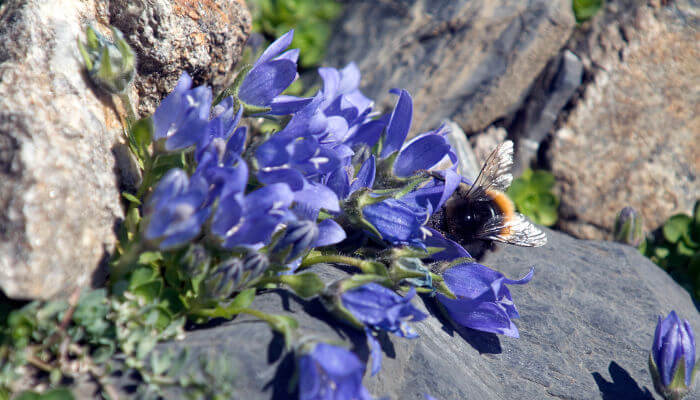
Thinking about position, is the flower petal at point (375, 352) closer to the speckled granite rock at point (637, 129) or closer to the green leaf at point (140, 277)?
the green leaf at point (140, 277)

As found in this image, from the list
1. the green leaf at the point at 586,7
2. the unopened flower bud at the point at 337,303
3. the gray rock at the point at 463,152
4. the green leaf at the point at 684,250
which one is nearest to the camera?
the unopened flower bud at the point at 337,303

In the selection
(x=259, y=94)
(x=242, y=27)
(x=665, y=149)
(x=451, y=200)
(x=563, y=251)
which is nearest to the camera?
(x=259, y=94)

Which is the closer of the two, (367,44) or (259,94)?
(259,94)

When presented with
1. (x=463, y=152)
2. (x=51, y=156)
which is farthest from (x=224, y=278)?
(x=463, y=152)

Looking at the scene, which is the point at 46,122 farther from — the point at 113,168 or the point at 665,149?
the point at 665,149

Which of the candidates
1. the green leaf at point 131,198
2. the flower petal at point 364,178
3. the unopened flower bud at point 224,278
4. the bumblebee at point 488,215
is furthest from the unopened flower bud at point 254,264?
the bumblebee at point 488,215

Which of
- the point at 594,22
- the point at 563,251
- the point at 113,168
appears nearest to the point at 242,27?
the point at 113,168

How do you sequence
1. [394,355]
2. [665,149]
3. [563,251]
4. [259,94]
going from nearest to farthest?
1. [394,355]
2. [259,94]
3. [563,251]
4. [665,149]
